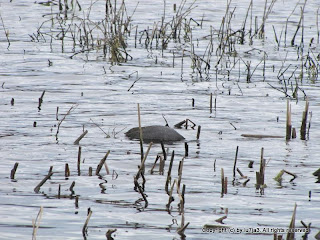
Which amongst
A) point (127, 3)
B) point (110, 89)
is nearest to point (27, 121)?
point (110, 89)

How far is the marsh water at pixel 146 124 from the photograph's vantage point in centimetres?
452

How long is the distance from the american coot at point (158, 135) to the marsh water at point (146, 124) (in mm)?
112

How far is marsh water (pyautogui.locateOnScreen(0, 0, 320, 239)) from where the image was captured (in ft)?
14.8

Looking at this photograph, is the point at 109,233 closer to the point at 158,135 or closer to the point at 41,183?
the point at 41,183

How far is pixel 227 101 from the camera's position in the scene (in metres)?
9.03

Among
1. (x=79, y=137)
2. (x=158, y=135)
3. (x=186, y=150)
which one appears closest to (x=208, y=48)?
(x=158, y=135)

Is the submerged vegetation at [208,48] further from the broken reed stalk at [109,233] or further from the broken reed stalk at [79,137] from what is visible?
the broken reed stalk at [109,233]

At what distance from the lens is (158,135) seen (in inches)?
277

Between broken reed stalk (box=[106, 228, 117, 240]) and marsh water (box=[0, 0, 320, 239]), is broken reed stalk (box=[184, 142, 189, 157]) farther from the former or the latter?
broken reed stalk (box=[106, 228, 117, 240])

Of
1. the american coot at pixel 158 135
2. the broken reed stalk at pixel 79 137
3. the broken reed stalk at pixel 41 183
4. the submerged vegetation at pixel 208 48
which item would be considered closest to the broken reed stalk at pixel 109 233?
the broken reed stalk at pixel 41 183

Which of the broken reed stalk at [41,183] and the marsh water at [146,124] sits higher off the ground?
the broken reed stalk at [41,183]

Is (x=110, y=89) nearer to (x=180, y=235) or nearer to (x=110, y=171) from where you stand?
(x=110, y=171)

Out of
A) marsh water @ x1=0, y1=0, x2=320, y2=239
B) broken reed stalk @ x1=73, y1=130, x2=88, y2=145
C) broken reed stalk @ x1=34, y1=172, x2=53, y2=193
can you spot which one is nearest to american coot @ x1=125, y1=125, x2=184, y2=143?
marsh water @ x1=0, y1=0, x2=320, y2=239

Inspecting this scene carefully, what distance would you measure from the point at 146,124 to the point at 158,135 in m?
0.69
